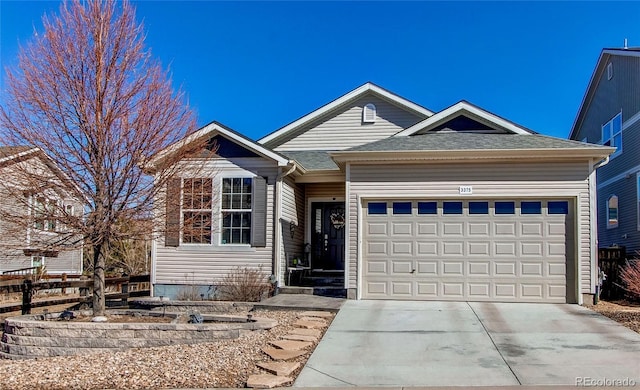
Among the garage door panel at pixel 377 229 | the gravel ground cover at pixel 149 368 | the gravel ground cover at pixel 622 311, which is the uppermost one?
the garage door panel at pixel 377 229

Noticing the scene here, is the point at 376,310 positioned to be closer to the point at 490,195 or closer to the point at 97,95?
the point at 490,195

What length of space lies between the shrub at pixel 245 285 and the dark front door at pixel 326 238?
3.01m

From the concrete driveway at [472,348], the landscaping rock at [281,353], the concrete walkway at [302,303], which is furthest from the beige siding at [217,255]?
the landscaping rock at [281,353]

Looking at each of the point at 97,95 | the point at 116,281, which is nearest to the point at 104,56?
the point at 97,95

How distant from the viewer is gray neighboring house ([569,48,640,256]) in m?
17.5

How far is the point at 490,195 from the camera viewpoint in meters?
12.2

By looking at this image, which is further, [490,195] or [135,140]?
[490,195]

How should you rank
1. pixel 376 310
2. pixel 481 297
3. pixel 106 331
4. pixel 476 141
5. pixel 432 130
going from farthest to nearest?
pixel 432 130, pixel 476 141, pixel 481 297, pixel 376 310, pixel 106 331

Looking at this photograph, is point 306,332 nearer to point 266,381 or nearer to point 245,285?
point 266,381

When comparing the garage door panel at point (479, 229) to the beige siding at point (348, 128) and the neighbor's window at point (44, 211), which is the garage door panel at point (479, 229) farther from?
the neighbor's window at point (44, 211)

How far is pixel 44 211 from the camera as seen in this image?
8.88 m

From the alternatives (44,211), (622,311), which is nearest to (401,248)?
(622,311)

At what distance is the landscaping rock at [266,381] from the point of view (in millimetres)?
6492

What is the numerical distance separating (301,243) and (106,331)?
310 inches
